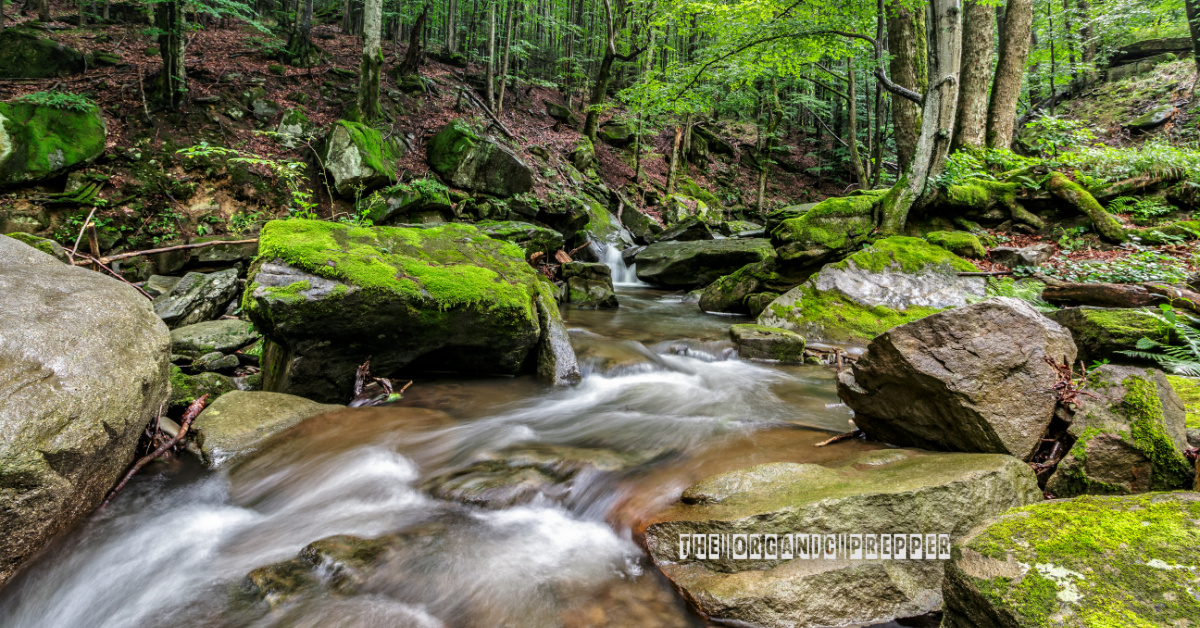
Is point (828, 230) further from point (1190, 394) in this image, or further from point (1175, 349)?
point (1190, 394)

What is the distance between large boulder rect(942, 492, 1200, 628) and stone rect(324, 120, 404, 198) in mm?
10871

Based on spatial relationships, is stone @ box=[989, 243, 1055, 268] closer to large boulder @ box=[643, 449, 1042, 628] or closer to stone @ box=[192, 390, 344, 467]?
large boulder @ box=[643, 449, 1042, 628]

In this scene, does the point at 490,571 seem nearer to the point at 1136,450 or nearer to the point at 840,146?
the point at 1136,450

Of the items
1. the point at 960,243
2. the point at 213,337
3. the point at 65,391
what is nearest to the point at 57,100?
the point at 213,337

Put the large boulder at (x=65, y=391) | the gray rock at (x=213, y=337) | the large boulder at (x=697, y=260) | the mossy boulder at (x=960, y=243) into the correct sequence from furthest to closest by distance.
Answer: the large boulder at (x=697, y=260)
the mossy boulder at (x=960, y=243)
the gray rock at (x=213, y=337)
the large boulder at (x=65, y=391)

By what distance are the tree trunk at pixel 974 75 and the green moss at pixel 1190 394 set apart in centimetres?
759

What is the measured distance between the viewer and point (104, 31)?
13.9 meters

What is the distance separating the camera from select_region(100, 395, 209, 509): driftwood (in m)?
3.12

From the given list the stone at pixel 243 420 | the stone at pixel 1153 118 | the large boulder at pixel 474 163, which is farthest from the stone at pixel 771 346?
the stone at pixel 1153 118

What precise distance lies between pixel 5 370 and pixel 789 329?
7.78m

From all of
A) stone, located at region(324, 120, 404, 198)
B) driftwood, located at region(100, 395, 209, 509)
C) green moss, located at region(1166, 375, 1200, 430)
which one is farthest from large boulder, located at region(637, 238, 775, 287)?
driftwood, located at region(100, 395, 209, 509)

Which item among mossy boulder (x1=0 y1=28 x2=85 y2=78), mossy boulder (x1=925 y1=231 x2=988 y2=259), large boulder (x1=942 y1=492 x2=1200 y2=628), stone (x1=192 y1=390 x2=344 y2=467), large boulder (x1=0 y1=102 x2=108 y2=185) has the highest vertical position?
mossy boulder (x1=0 y1=28 x2=85 y2=78)

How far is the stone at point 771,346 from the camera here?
657 cm

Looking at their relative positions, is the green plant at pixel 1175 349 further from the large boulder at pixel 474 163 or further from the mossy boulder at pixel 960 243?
the large boulder at pixel 474 163
